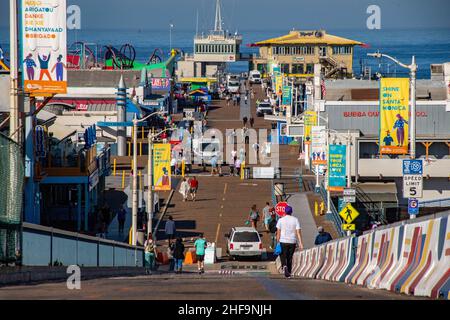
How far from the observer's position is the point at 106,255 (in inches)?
1078

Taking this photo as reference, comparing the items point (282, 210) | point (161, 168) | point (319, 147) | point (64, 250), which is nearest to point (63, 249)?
point (64, 250)

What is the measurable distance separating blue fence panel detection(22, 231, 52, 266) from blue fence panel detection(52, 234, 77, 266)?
0.44 meters

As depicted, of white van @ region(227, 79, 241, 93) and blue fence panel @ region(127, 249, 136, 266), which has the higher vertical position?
white van @ region(227, 79, 241, 93)

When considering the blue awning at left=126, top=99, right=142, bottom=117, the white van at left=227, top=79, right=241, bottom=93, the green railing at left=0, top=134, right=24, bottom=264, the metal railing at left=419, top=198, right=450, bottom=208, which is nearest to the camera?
the green railing at left=0, top=134, right=24, bottom=264

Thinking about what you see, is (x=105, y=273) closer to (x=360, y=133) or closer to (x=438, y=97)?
(x=360, y=133)

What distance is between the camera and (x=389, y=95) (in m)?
41.3

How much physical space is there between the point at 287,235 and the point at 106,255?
6.62 m

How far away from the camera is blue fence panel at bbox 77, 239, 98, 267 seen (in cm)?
2330

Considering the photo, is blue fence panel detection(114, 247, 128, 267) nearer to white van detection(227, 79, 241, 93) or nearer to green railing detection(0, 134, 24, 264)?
green railing detection(0, 134, 24, 264)

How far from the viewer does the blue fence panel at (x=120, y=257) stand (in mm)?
29100

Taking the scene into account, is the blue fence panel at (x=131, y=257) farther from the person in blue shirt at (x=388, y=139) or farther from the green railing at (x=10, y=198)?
the green railing at (x=10, y=198)

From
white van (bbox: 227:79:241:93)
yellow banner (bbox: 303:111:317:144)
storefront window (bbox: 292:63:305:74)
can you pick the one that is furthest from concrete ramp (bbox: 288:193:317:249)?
storefront window (bbox: 292:63:305:74)

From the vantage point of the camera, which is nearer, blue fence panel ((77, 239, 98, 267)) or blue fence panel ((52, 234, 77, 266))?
blue fence panel ((52, 234, 77, 266))

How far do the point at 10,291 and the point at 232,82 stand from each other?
137 metres
